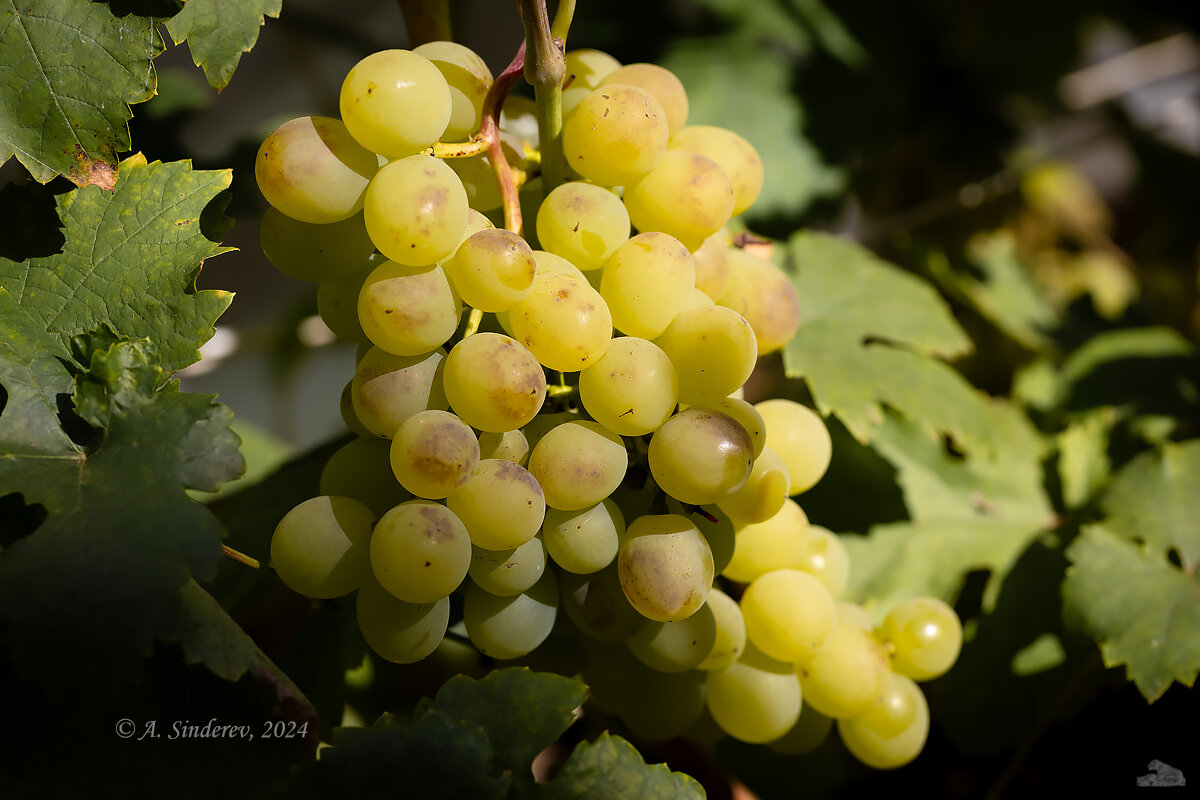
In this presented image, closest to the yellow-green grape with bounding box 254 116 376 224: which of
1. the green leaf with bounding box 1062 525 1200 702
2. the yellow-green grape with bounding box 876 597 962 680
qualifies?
the yellow-green grape with bounding box 876 597 962 680

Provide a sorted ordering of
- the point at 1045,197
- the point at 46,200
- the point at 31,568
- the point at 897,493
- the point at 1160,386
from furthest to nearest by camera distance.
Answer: the point at 1045,197, the point at 1160,386, the point at 897,493, the point at 46,200, the point at 31,568

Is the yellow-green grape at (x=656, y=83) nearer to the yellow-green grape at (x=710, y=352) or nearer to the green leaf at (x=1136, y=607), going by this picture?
the yellow-green grape at (x=710, y=352)

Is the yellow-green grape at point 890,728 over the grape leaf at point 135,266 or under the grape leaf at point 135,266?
under

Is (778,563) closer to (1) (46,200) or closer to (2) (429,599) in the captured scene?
(2) (429,599)

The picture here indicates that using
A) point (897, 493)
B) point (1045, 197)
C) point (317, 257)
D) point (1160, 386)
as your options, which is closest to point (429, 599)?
point (317, 257)

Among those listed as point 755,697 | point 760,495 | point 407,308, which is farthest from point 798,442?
point 407,308

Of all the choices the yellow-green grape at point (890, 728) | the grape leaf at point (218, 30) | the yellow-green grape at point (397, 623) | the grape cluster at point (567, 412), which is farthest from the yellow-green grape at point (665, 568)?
the grape leaf at point (218, 30)

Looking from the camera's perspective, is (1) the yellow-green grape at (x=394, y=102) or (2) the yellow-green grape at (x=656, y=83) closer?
(1) the yellow-green grape at (x=394, y=102)
